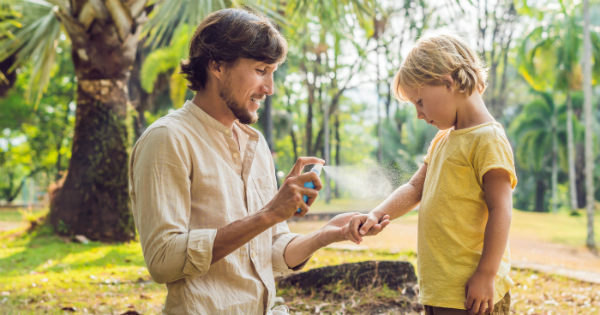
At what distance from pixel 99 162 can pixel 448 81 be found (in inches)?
237

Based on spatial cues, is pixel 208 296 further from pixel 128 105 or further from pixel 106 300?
pixel 128 105

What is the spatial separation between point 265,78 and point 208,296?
0.91 meters

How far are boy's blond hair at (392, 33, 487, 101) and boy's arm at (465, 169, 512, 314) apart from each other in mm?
434

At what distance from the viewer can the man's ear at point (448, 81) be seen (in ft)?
6.61

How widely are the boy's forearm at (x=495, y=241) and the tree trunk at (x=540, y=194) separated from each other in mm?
37240

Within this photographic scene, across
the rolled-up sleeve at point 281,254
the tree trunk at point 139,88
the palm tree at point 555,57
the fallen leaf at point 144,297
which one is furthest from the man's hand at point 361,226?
the palm tree at point 555,57

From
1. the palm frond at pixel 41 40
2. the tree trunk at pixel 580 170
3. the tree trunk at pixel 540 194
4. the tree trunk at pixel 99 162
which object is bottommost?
the tree trunk at pixel 540 194

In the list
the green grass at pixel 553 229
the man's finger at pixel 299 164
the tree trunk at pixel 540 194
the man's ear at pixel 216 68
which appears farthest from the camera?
the tree trunk at pixel 540 194

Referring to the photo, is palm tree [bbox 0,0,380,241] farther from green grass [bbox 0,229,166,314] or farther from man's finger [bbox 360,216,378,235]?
man's finger [bbox 360,216,378,235]

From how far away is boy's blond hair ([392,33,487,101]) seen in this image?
202 cm

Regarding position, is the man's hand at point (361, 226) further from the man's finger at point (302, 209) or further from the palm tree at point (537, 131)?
the palm tree at point (537, 131)

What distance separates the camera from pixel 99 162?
6.84 m

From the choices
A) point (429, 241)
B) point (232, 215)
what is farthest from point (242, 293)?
point (429, 241)

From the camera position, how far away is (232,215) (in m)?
1.82
